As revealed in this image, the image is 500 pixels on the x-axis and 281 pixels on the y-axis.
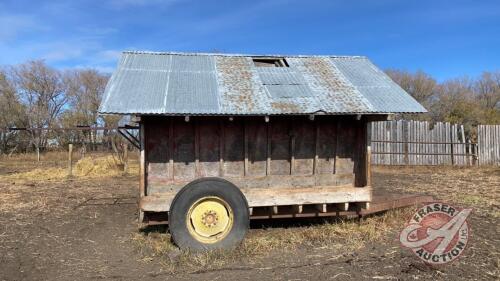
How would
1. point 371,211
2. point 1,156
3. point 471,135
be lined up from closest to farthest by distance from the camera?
point 371,211 < point 471,135 < point 1,156

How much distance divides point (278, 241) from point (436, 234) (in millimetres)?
2500

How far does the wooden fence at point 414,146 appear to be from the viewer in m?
20.1

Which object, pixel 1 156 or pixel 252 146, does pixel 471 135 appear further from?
pixel 1 156

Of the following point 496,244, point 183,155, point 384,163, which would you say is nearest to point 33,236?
point 183,155

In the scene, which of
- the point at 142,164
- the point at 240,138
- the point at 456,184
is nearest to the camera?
the point at 142,164

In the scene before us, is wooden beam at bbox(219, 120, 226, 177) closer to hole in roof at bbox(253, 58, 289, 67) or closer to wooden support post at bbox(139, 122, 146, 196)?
wooden support post at bbox(139, 122, 146, 196)

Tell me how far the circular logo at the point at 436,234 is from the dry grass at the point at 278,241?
0.99ft

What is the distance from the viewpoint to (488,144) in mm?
20578

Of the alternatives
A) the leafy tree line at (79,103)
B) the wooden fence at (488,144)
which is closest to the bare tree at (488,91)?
the leafy tree line at (79,103)

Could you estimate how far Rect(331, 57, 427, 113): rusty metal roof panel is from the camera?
7.36 meters

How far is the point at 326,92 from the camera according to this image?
303 inches

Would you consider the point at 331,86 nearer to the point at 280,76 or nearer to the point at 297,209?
the point at 280,76

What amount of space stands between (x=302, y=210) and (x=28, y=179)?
41.0 ft

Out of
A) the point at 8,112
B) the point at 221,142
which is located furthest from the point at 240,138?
the point at 8,112
